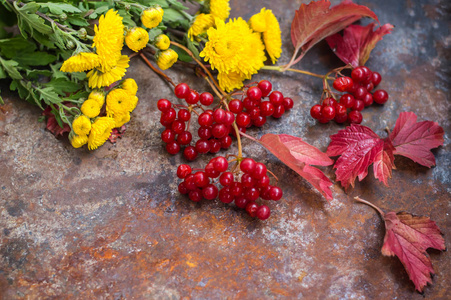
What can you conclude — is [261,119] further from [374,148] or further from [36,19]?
[36,19]

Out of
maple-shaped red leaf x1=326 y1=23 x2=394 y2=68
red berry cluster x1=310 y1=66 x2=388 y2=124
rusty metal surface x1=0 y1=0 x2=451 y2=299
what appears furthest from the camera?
maple-shaped red leaf x1=326 y1=23 x2=394 y2=68

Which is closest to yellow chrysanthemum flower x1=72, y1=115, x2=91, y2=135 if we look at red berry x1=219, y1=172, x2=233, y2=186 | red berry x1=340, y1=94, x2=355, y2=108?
red berry x1=219, y1=172, x2=233, y2=186

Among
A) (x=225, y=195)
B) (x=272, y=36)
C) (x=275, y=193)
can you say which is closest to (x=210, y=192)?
(x=225, y=195)

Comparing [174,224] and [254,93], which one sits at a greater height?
[254,93]

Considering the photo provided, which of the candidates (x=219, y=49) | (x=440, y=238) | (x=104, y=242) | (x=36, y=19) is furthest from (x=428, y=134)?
(x=36, y=19)

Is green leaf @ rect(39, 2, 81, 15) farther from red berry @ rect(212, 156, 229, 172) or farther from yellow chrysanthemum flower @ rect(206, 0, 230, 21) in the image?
red berry @ rect(212, 156, 229, 172)

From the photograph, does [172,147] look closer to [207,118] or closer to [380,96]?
[207,118]
